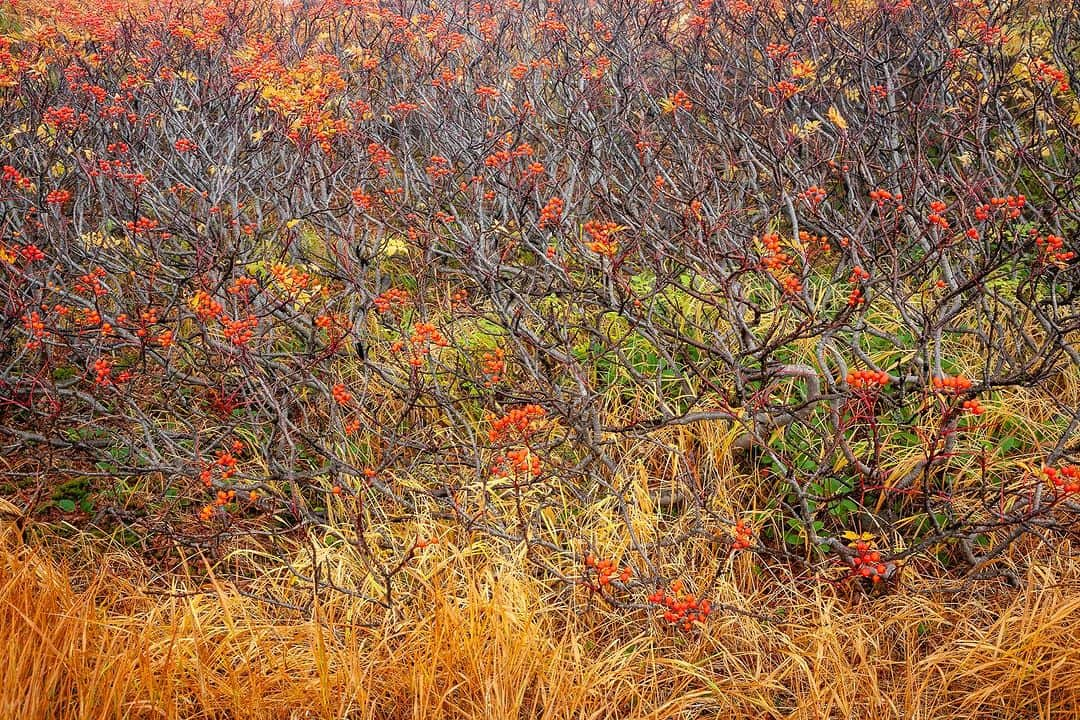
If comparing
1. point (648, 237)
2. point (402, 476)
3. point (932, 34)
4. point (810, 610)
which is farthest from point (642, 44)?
point (810, 610)

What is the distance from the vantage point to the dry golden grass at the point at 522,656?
2.82m

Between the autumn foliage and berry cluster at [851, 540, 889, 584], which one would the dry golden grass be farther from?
berry cluster at [851, 540, 889, 584]

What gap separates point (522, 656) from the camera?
2.91 meters

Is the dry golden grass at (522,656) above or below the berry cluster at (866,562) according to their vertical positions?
below

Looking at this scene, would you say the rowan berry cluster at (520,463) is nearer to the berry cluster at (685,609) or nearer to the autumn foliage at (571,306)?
the autumn foliage at (571,306)

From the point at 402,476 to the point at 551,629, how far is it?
1.36 meters

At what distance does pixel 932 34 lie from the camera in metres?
6.09

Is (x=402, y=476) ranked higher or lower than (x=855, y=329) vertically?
lower

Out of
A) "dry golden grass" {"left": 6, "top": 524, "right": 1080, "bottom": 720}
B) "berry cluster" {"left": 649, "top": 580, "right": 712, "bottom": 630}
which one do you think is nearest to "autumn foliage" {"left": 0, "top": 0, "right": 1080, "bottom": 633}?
"berry cluster" {"left": 649, "top": 580, "right": 712, "bottom": 630}

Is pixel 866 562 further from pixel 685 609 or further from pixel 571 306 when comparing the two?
pixel 571 306

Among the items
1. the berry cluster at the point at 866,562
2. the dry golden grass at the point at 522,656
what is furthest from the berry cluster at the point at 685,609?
the berry cluster at the point at 866,562

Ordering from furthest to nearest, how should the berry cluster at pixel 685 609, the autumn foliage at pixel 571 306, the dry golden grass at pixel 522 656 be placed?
the autumn foliage at pixel 571 306 < the dry golden grass at pixel 522 656 < the berry cluster at pixel 685 609

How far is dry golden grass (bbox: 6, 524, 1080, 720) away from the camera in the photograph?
282 cm

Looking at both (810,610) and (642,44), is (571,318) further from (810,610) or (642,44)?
(642,44)
